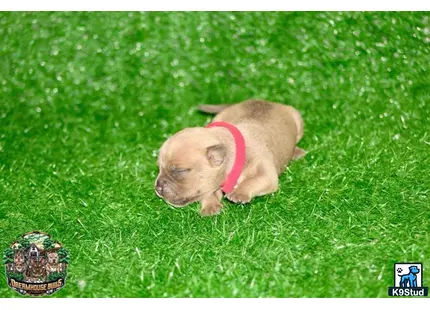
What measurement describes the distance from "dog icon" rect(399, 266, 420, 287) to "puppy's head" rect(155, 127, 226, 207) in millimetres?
1437

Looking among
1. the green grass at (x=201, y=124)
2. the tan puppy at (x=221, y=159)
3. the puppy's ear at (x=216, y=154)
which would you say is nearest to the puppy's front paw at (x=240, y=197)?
the tan puppy at (x=221, y=159)

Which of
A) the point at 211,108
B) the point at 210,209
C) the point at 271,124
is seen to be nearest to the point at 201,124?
the point at 211,108

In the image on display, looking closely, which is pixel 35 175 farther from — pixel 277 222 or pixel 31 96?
pixel 277 222

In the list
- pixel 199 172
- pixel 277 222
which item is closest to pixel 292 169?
pixel 277 222

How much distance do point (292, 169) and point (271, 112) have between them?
→ 517 millimetres

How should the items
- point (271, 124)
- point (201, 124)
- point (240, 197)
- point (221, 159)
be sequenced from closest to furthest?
point (221, 159) → point (240, 197) → point (271, 124) → point (201, 124)

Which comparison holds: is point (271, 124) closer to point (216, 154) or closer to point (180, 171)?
point (216, 154)

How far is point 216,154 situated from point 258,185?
442 mm

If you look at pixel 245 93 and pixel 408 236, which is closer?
pixel 408 236

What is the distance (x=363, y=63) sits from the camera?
264 inches

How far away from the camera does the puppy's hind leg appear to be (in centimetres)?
480

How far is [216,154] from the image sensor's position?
464 cm

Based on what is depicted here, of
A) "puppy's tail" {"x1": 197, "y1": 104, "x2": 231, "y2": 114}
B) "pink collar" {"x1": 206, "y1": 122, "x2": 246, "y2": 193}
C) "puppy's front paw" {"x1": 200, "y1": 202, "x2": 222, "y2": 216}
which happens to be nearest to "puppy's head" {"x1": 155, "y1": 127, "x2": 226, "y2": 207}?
"pink collar" {"x1": 206, "y1": 122, "x2": 246, "y2": 193}
